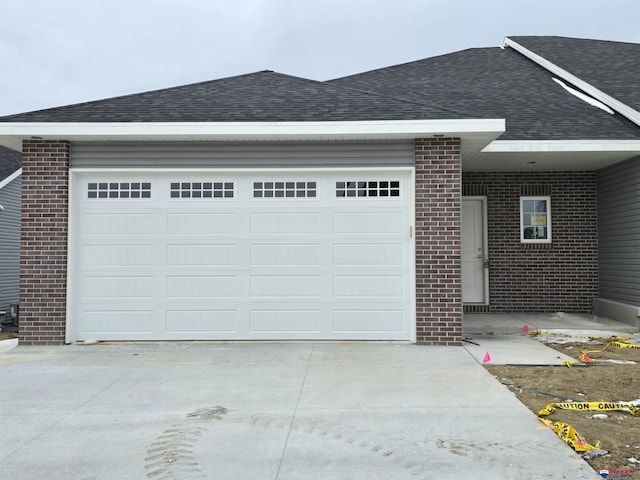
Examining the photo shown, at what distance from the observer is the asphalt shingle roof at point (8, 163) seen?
16.2m

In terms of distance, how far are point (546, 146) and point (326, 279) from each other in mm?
4633

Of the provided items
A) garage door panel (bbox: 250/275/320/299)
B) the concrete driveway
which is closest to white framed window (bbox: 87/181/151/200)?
garage door panel (bbox: 250/275/320/299)

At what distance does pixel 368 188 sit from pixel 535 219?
4938 mm

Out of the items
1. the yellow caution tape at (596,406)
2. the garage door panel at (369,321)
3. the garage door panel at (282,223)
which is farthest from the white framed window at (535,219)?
the yellow caution tape at (596,406)

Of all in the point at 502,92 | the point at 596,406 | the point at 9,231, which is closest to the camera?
the point at 596,406

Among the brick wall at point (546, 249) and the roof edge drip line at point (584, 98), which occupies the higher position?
the roof edge drip line at point (584, 98)

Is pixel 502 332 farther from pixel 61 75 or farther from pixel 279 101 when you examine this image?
pixel 61 75

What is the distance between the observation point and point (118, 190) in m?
8.38

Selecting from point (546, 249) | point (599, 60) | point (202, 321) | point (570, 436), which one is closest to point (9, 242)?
point (202, 321)

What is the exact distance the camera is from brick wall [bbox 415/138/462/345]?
26.0ft

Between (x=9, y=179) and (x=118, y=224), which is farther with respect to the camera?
(x=9, y=179)

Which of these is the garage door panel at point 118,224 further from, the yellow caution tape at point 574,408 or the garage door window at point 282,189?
the yellow caution tape at point 574,408

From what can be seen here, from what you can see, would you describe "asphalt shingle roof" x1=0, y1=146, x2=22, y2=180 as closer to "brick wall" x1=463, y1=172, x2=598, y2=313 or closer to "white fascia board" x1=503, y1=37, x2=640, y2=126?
"brick wall" x1=463, y1=172, x2=598, y2=313

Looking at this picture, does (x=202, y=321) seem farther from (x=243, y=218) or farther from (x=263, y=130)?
(x=263, y=130)
